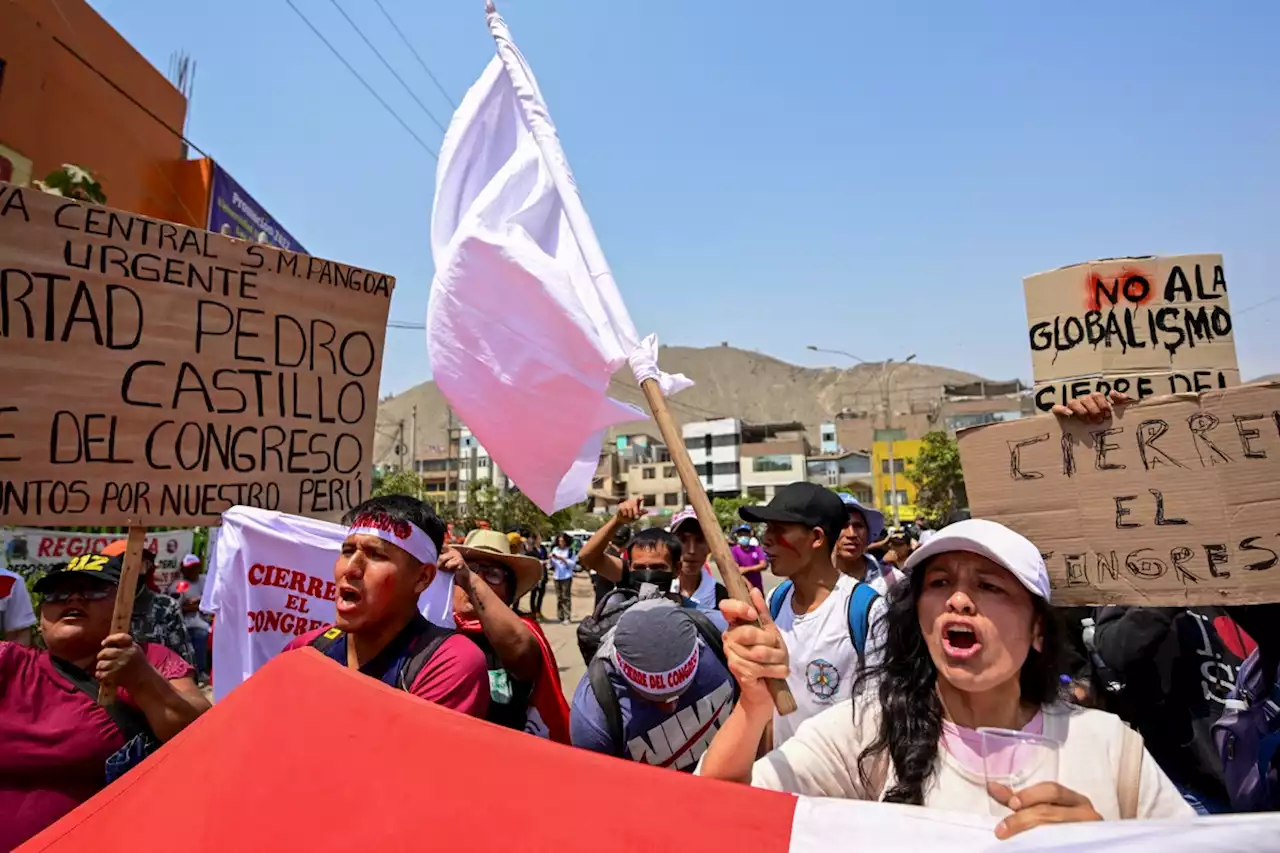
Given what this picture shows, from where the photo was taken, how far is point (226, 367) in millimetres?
3008

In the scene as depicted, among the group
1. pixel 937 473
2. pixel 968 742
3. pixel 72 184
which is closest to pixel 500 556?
pixel 968 742

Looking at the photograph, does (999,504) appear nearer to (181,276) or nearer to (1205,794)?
(1205,794)

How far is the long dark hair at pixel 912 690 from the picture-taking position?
176 cm

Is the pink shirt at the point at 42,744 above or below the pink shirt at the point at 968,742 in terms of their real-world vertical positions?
below

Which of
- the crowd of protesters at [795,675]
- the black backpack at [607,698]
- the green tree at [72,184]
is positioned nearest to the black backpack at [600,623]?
the crowd of protesters at [795,675]

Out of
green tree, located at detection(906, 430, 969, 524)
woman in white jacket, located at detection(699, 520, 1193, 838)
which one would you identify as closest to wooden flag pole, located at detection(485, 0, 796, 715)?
woman in white jacket, located at detection(699, 520, 1193, 838)

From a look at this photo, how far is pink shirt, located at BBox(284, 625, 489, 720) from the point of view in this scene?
8.08 ft

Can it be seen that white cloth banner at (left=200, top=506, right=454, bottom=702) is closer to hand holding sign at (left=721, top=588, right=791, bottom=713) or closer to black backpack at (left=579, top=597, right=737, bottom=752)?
black backpack at (left=579, top=597, right=737, bottom=752)

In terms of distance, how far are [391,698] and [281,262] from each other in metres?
2.12

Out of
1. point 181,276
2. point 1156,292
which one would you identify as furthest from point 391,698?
point 1156,292

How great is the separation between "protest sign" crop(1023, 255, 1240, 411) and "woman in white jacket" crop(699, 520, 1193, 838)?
36.6 inches

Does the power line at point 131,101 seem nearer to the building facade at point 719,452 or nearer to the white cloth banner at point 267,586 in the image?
the white cloth banner at point 267,586

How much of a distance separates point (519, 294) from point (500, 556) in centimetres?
174

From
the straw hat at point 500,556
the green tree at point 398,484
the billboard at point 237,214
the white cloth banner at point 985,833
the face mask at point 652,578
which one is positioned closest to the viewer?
the white cloth banner at point 985,833
